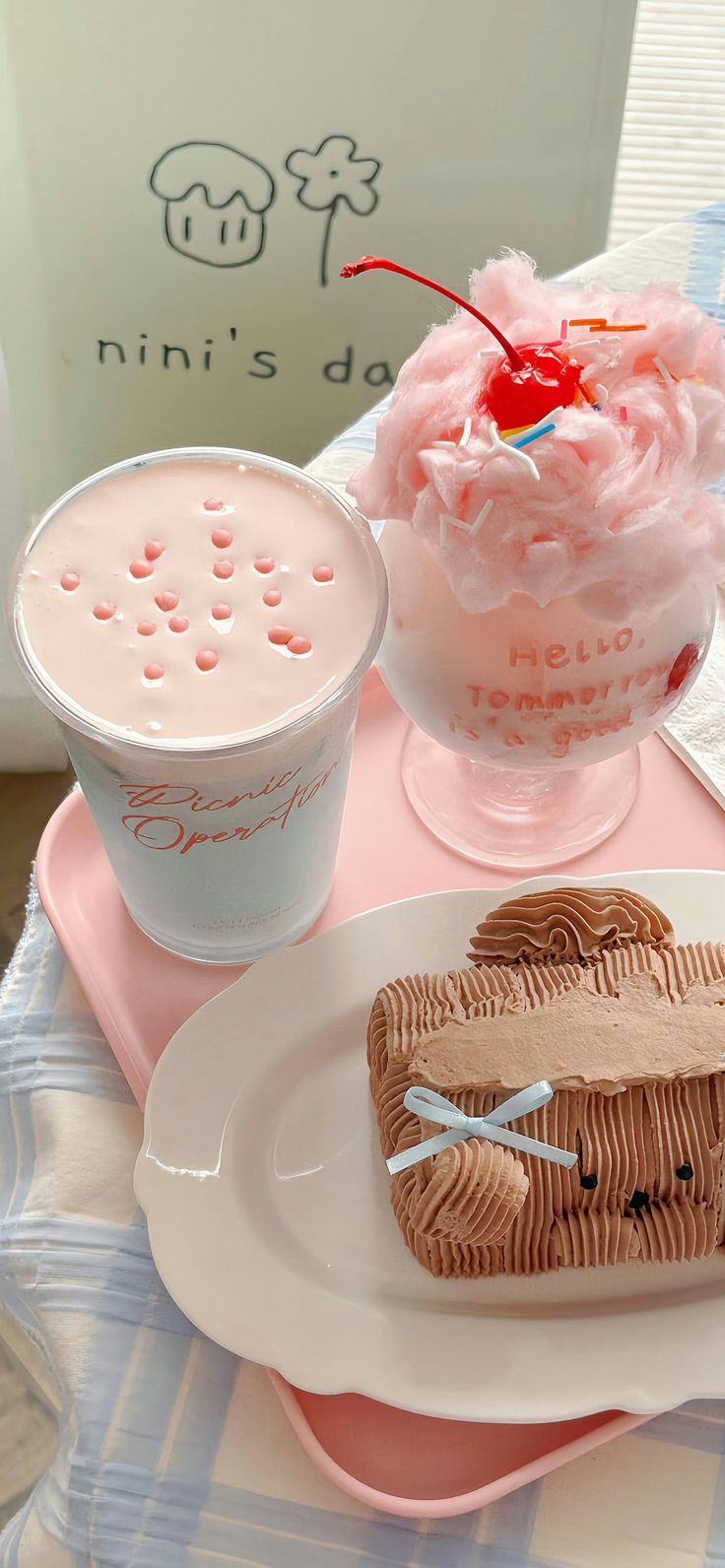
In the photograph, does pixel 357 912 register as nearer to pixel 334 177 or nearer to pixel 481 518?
pixel 481 518

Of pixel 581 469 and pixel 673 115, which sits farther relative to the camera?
pixel 673 115

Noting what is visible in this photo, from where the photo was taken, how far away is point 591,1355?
0.46m

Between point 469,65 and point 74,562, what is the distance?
1.58 feet

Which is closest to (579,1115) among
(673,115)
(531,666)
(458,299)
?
(531,666)

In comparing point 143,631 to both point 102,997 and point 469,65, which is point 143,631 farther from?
point 469,65

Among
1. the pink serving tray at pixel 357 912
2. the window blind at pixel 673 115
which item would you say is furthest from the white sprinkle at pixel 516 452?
the window blind at pixel 673 115

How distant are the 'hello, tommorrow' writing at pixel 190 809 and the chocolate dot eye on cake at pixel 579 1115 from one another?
9 centimetres

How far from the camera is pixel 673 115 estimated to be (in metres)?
1.24

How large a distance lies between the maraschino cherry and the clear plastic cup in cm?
7

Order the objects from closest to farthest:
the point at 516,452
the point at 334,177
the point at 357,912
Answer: the point at 516,452 < the point at 357,912 < the point at 334,177

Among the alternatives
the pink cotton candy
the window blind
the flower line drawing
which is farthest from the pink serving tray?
the window blind

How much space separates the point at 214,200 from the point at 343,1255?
672mm

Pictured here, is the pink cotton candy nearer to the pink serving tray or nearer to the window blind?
the pink serving tray

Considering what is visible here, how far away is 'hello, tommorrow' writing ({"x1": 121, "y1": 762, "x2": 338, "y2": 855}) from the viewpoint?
18.4 inches
